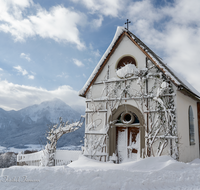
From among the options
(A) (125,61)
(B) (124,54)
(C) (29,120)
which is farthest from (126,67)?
(C) (29,120)

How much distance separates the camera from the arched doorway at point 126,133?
10.1m

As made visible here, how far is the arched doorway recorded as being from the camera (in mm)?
10078

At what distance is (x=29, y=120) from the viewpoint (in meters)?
62.8

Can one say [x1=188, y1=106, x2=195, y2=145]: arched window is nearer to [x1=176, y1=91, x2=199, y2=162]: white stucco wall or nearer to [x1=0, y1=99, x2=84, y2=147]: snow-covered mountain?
[x1=176, y1=91, x2=199, y2=162]: white stucco wall

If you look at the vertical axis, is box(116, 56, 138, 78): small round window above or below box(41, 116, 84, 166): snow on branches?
above

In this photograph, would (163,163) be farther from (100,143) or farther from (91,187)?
(100,143)

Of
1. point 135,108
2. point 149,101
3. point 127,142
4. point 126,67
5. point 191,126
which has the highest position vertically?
point 126,67

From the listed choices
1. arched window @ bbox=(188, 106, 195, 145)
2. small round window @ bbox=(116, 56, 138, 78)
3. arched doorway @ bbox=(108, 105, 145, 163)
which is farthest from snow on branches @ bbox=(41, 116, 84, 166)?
arched window @ bbox=(188, 106, 195, 145)

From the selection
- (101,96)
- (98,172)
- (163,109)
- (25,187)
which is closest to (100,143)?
(101,96)

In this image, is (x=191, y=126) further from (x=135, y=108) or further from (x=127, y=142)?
(x=127, y=142)

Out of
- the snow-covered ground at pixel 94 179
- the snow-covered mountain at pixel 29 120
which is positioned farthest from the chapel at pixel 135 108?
the snow-covered mountain at pixel 29 120

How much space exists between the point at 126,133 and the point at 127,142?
0.49m

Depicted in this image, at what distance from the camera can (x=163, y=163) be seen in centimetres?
745

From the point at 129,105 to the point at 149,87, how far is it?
1461 millimetres
